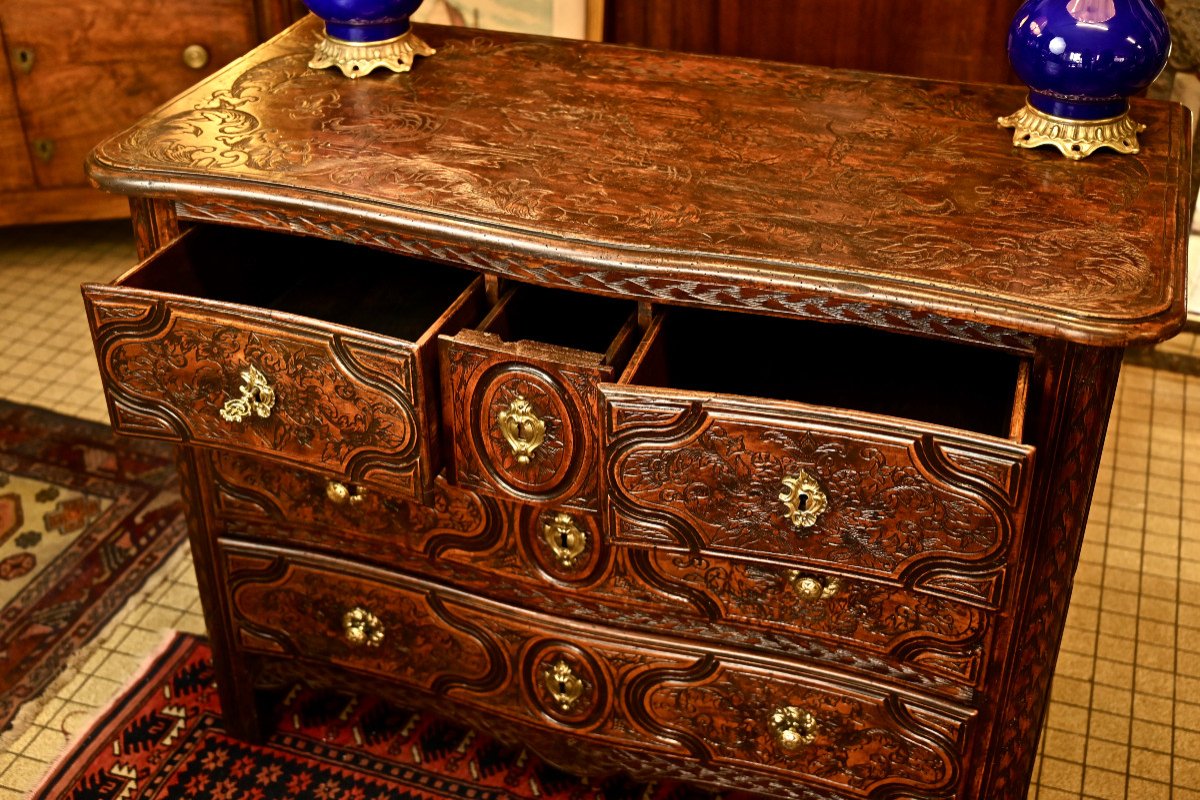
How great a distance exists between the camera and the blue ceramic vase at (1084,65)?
3.58 ft

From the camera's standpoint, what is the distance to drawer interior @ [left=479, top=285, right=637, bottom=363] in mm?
1129

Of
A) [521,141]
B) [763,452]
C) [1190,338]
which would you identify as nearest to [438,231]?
[521,141]

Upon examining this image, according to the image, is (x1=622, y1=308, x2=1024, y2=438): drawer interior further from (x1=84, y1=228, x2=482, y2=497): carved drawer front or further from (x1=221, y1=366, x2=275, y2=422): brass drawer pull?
(x1=221, y1=366, x2=275, y2=422): brass drawer pull

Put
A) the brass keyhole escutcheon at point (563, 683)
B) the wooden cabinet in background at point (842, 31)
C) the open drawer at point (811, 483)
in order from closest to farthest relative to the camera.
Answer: the open drawer at point (811, 483)
the brass keyhole escutcheon at point (563, 683)
the wooden cabinet in background at point (842, 31)

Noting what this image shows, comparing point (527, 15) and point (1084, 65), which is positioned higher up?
point (1084, 65)

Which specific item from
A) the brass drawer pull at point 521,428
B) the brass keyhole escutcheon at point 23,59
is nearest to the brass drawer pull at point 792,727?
the brass drawer pull at point 521,428

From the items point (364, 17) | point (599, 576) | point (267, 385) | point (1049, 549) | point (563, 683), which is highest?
point (364, 17)

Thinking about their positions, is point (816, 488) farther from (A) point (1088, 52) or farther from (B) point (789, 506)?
(A) point (1088, 52)

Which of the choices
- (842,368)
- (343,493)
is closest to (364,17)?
(343,493)

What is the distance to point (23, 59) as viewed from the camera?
2166 mm

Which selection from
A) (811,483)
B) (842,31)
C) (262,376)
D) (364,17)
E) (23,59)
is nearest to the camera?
(811,483)

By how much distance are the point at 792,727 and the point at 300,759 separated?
0.61 metres

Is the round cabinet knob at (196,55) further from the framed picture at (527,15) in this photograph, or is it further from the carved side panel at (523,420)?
the carved side panel at (523,420)

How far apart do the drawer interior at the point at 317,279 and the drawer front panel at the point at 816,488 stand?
14.4 inches
